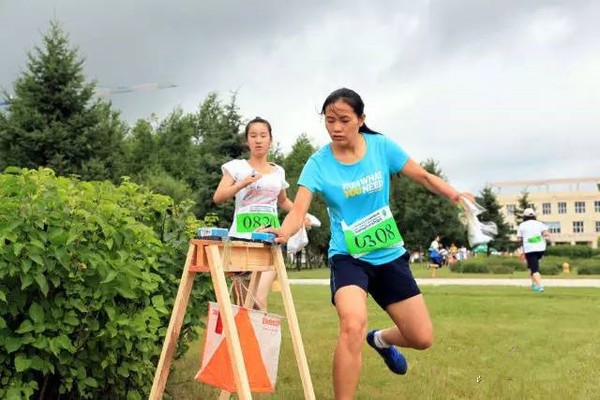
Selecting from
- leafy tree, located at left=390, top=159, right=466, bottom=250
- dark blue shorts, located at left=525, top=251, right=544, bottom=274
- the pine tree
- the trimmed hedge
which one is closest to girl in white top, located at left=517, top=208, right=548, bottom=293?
dark blue shorts, located at left=525, top=251, right=544, bottom=274

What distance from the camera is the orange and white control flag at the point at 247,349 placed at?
385cm

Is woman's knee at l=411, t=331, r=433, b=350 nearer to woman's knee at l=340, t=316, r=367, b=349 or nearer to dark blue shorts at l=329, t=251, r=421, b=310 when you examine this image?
dark blue shorts at l=329, t=251, r=421, b=310

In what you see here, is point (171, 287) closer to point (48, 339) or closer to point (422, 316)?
point (48, 339)

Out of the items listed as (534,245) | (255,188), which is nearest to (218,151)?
(534,245)

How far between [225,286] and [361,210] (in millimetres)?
1230

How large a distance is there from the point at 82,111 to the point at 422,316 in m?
27.5

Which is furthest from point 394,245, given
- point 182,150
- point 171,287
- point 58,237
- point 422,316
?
point 182,150

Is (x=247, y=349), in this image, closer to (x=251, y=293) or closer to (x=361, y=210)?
(x=251, y=293)

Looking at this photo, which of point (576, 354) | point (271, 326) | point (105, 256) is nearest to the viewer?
point (105, 256)

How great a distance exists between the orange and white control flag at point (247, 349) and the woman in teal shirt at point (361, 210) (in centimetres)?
51

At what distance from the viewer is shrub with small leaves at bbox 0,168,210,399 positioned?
3.46m

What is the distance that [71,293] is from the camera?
361 cm

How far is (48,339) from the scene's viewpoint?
3.50 meters

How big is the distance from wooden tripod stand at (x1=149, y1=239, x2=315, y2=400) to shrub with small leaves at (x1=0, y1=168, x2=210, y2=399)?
218 mm
